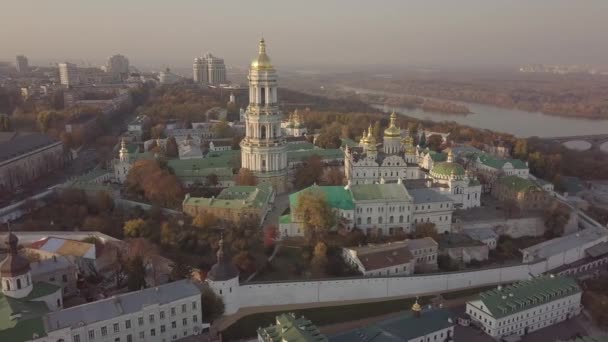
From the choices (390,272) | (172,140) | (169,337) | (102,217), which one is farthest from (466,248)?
(172,140)

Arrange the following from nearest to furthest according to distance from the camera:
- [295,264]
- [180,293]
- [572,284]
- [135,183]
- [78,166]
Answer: [180,293] → [572,284] → [295,264] → [135,183] → [78,166]

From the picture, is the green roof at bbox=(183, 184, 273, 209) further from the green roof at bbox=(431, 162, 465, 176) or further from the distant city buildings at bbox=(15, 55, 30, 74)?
the distant city buildings at bbox=(15, 55, 30, 74)

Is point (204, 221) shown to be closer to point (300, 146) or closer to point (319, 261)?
point (319, 261)

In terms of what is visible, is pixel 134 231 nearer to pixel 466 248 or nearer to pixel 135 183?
pixel 135 183

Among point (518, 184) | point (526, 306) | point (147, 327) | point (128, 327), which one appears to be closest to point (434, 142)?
point (518, 184)

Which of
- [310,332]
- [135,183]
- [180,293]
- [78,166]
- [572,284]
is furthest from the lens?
[78,166]
